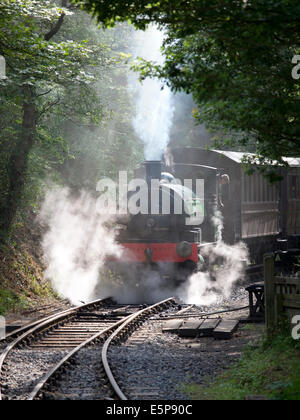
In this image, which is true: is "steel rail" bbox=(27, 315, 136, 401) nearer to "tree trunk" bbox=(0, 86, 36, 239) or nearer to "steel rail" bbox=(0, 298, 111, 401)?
"steel rail" bbox=(0, 298, 111, 401)

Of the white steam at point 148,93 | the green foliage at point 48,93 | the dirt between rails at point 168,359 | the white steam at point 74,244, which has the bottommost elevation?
the dirt between rails at point 168,359

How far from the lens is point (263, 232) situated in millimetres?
20312

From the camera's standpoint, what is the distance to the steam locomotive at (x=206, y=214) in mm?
15398

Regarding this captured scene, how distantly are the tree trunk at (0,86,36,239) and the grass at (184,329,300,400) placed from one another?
855cm

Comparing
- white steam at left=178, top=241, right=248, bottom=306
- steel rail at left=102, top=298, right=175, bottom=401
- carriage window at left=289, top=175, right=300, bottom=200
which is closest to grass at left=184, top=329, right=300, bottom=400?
steel rail at left=102, top=298, right=175, bottom=401

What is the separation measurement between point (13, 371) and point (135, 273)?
26.0ft

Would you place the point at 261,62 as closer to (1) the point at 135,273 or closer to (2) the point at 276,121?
(2) the point at 276,121

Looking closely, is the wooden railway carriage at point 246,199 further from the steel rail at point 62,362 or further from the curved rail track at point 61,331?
the steel rail at point 62,362

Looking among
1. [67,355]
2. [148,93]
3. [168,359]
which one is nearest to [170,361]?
[168,359]

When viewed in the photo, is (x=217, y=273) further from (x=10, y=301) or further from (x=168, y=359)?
(x=168, y=359)

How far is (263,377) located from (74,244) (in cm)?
1231

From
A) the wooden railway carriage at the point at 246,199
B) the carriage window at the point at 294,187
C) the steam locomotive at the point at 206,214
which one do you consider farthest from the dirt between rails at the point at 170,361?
the carriage window at the point at 294,187

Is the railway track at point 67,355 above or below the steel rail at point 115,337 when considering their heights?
below

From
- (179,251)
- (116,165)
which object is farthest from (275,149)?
(116,165)
